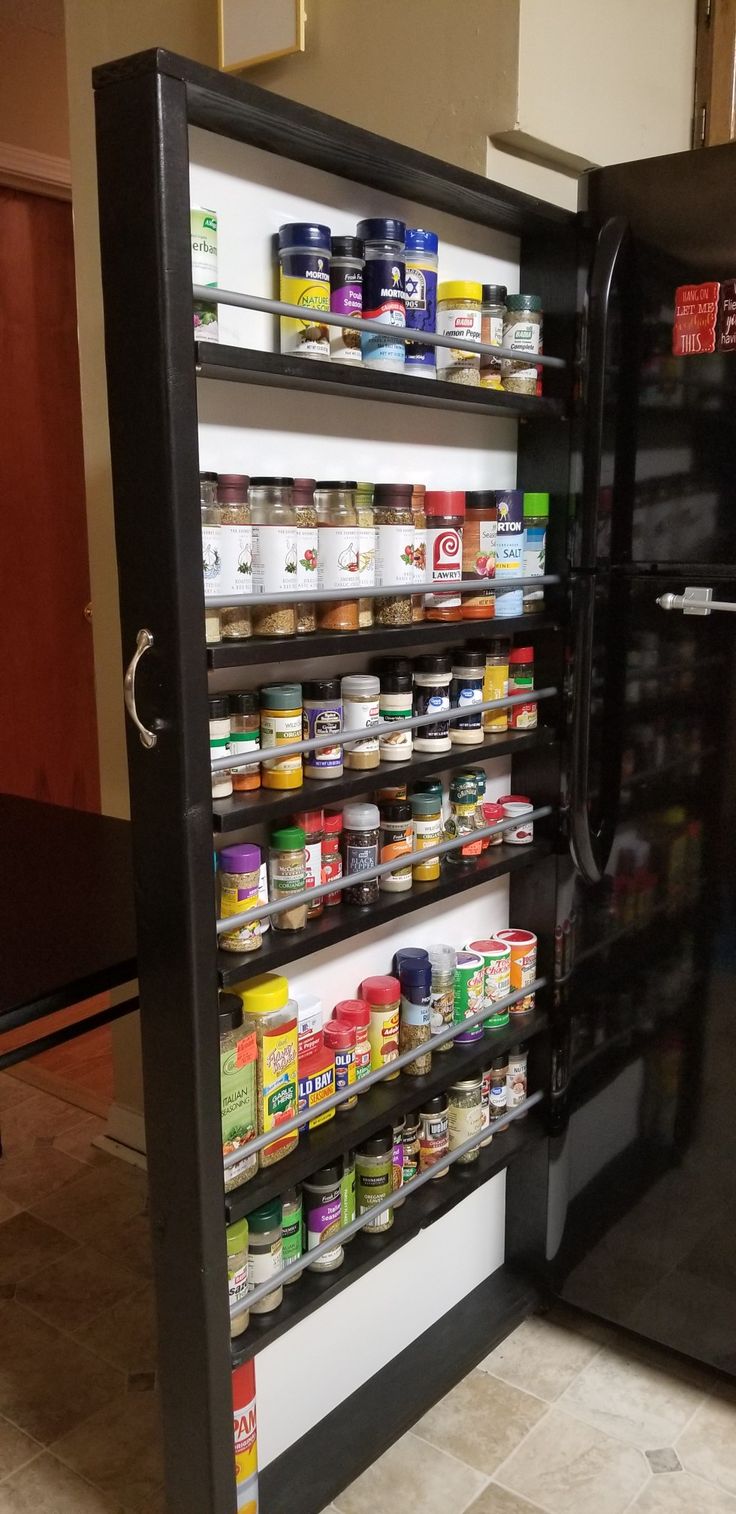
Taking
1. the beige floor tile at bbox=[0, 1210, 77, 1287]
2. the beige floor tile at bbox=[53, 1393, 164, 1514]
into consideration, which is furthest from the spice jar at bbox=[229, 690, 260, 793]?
the beige floor tile at bbox=[0, 1210, 77, 1287]

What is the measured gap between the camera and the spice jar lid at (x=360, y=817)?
1.49 meters

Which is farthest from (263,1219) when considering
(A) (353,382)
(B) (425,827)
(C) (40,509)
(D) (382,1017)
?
(C) (40,509)

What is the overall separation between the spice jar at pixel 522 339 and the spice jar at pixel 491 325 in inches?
0.6

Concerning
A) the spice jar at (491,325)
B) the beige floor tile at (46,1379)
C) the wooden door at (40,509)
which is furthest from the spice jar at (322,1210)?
the wooden door at (40,509)

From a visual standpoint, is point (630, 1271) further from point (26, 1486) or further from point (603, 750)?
point (26, 1486)

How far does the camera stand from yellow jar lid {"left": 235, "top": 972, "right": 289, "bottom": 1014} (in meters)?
1.40

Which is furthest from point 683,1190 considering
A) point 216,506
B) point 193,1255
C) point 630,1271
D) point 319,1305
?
point 216,506

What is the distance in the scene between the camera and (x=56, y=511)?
345 centimetres

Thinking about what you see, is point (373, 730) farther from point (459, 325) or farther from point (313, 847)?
point (459, 325)

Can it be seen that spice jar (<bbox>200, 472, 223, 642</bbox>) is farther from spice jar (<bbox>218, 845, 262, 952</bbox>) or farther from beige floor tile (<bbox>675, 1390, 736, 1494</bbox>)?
beige floor tile (<bbox>675, 1390, 736, 1494</bbox>)

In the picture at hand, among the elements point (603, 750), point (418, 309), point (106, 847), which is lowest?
point (106, 847)

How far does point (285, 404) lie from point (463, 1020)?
91 cm

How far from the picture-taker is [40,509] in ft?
11.2

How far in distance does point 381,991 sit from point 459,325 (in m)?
0.89
